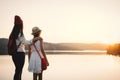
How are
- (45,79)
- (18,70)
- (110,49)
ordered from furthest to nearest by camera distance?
1. (110,49)
2. (45,79)
3. (18,70)

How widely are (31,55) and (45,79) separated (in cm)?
356

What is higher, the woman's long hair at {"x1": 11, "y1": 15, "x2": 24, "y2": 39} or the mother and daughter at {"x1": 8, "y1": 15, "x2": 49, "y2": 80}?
the woman's long hair at {"x1": 11, "y1": 15, "x2": 24, "y2": 39}

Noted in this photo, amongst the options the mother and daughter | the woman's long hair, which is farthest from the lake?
the woman's long hair

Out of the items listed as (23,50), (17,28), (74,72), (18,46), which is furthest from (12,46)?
(74,72)

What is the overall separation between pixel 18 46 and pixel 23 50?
158 millimetres

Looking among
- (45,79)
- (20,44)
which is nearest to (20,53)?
(20,44)

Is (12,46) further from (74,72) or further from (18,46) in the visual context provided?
(74,72)

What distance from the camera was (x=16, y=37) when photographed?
35.7 ft

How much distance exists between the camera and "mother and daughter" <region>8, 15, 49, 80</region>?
424 inches

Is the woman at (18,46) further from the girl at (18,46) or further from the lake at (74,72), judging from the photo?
the lake at (74,72)

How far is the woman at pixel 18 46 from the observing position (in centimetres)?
1073

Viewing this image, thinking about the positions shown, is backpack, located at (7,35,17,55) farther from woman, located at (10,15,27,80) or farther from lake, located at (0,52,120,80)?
lake, located at (0,52,120,80)

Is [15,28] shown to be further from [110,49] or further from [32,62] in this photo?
[110,49]

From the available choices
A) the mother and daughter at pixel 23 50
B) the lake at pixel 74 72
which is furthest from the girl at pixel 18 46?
the lake at pixel 74 72
